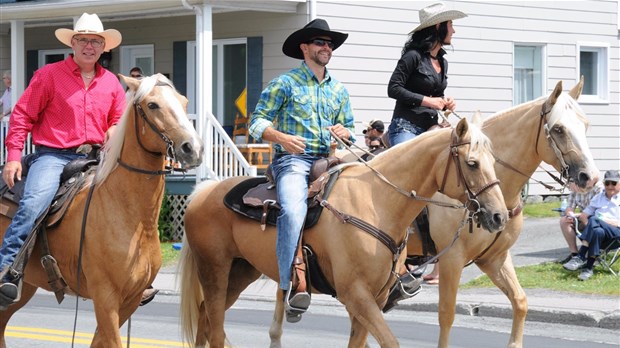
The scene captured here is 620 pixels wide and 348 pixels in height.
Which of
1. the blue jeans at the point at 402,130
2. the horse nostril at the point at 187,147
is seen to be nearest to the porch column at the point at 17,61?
the blue jeans at the point at 402,130

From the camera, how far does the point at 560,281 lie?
15195 millimetres

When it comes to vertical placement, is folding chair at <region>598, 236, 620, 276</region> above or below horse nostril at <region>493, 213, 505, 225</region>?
below

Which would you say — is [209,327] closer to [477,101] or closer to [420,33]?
[420,33]

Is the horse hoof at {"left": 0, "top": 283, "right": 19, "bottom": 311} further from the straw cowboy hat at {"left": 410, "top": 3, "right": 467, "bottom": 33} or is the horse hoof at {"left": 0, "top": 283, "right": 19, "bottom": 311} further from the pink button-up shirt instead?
the straw cowboy hat at {"left": 410, "top": 3, "right": 467, "bottom": 33}

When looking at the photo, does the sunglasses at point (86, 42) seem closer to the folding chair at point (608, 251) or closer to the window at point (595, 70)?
the folding chair at point (608, 251)

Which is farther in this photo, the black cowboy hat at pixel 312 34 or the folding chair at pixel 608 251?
the folding chair at pixel 608 251

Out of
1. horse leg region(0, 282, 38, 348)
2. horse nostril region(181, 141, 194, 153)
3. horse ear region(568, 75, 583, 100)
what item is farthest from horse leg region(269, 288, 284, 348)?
horse ear region(568, 75, 583, 100)

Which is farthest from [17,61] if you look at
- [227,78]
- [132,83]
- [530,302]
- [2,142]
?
[132,83]

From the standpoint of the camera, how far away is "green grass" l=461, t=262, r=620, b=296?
569 inches

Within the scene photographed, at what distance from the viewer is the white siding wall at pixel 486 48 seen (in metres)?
22.2

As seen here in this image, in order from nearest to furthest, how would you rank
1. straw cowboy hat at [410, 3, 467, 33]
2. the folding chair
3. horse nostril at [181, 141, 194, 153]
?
horse nostril at [181, 141, 194, 153], straw cowboy hat at [410, 3, 467, 33], the folding chair

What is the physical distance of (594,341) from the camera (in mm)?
11430

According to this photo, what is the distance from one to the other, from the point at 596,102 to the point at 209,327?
18.1 meters

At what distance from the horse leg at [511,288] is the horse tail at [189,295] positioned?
2.54m
